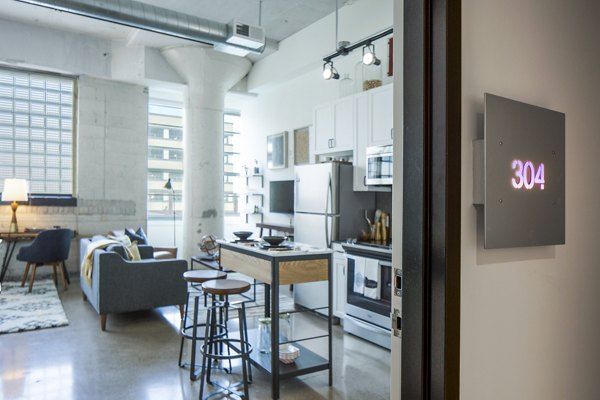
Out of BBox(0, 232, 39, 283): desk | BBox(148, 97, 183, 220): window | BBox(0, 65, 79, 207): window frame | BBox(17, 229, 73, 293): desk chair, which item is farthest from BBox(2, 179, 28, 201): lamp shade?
BBox(148, 97, 183, 220): window

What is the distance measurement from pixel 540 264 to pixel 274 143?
19.4 ft

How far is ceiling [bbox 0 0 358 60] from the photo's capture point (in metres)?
5.44

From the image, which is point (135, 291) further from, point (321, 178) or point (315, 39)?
point (315, 39)

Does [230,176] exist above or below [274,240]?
above

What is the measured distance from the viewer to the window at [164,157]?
25.5 ft

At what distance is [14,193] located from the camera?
6059 millimetres

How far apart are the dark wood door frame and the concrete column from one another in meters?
6.11

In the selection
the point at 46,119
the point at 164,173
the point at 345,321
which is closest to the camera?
the point at 345,321

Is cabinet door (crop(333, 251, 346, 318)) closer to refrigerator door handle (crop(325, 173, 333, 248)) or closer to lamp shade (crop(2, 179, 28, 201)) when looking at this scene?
refrigerator door handle (crop(325, 173, 333, 248))

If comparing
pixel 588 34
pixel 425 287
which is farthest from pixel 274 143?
pixel 425 287

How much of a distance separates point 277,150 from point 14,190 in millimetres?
3946

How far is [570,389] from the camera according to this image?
160cm

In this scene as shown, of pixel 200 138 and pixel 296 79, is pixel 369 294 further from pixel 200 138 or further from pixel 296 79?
pixel 200 138

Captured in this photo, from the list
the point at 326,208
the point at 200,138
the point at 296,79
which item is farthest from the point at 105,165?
the point at 326,208
